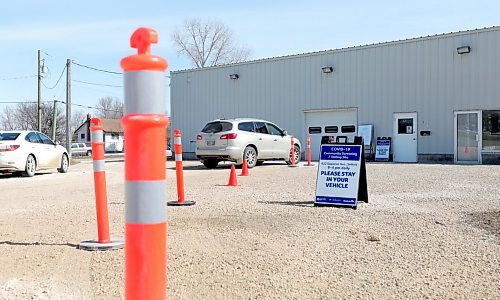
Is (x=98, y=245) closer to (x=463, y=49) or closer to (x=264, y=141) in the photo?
(x=264, y=141)

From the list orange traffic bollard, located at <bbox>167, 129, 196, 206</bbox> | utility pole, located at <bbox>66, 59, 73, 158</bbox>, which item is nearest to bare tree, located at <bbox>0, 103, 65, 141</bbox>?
utility pole, located at <bbox>66, 59, 73, 158</bbox>

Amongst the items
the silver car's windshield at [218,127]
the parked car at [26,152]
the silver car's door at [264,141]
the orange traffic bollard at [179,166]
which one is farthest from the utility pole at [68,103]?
the orange traffic bollard at [179,166]

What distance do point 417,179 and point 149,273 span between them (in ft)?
36.5

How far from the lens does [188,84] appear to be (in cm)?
2916

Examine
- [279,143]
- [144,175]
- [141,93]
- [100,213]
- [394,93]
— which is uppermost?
[394,93]

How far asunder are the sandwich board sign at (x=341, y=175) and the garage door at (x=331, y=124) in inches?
615

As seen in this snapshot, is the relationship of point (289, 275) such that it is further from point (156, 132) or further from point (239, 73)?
point (239, 73)

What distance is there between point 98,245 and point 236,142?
11.5 meters

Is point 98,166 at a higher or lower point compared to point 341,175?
higher

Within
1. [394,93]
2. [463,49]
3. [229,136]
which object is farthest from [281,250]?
[394,93]

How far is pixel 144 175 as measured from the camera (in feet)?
5.91

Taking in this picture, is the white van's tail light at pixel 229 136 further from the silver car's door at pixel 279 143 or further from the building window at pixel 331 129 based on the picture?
the building window at pixel 331 129

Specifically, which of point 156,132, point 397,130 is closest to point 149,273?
point 156,132

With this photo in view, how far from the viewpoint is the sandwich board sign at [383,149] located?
21.8 m
